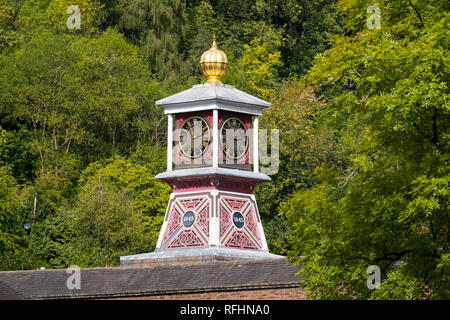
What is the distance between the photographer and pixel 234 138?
44656mm

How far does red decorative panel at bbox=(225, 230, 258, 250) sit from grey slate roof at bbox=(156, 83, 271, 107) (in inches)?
169

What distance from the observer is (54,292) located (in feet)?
133

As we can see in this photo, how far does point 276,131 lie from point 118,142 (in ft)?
28.6

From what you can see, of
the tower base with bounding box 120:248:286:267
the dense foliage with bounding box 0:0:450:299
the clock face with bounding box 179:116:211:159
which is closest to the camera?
the dense foliage with bounding box 0:0:450:299

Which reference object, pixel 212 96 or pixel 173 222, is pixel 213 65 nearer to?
pixel 212 96

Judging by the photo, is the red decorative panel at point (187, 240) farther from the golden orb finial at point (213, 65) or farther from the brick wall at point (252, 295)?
the golden orb finial at point (213, 65)

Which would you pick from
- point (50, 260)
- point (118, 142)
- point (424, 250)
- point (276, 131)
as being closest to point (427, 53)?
point (424, 250)

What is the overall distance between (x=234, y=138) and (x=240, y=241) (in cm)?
350

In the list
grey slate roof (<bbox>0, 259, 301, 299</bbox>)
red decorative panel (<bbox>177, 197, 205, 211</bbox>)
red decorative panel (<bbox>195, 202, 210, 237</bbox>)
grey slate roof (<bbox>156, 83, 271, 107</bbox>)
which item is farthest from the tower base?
grey slate roof (<bbox>156, 83, 271, 107</bbox>)

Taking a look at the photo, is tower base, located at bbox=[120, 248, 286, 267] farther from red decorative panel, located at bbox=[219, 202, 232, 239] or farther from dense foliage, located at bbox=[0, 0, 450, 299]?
dense foliage, located at bbox=[0, 0, 450, 299]

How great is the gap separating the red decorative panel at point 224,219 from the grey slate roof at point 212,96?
3.43m

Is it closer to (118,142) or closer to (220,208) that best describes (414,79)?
(220,208)

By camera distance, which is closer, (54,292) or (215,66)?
(54,292)

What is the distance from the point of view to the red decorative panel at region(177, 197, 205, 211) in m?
43.5
